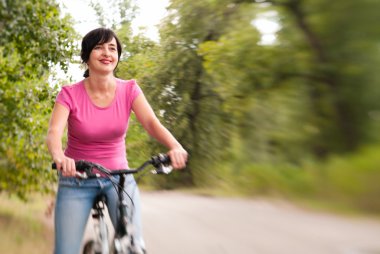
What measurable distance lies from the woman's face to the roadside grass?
4.43 m

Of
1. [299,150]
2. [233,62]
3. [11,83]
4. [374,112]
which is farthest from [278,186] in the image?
[11,83]

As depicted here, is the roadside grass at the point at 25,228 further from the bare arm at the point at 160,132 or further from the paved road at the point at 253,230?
the bare arm at the point at 160,132

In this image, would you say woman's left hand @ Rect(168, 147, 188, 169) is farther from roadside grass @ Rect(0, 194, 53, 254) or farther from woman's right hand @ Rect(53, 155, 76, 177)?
roadside grass @ Rect(0, 194, 53, 254)

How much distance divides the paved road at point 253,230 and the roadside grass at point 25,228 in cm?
150

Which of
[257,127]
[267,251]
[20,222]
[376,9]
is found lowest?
[20,222]

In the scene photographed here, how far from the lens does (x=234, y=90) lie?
10.2 metres

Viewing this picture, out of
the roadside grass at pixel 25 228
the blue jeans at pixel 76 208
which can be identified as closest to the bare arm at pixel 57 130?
the blue jeans at pixel 76 208

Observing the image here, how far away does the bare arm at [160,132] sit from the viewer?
2.41m

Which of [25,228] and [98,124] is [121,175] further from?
[25,228]

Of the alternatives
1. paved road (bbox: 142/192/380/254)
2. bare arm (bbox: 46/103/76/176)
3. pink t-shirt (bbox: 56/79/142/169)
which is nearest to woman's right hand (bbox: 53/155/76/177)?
bare arm (bbox: 46/103/76/176)

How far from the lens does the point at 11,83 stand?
21.3ft

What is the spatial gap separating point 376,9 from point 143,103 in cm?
365

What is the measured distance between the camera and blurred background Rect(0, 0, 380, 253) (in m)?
5.89

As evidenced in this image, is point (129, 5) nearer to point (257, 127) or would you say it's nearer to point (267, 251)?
point (257, 127)
